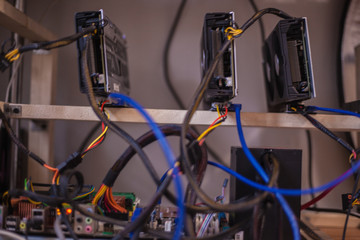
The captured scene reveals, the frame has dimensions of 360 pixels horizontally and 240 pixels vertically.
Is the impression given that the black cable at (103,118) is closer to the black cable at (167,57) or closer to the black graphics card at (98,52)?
the black graphics card at (98,52)

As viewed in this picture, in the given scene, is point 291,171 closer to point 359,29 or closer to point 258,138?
point 258,138

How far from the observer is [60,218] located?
542mm

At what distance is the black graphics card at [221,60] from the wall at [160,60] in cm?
41

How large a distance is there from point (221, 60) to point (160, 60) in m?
0.48

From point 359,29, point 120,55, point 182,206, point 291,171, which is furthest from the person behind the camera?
point 359,29

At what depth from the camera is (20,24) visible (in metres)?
0.86

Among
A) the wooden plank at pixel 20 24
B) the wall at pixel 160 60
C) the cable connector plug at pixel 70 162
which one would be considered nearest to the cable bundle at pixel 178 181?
the cable connector plug at pixel 70 162

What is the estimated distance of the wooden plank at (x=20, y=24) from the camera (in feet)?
2.56

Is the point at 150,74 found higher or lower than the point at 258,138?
higher

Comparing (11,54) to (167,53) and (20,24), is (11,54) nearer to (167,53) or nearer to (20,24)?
(20,24)

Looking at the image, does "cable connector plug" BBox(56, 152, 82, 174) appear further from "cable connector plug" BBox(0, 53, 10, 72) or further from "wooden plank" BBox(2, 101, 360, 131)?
"cable connector plug" BBox(0, 53, 10, 72)

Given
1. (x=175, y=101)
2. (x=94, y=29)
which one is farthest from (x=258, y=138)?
(x=94, y=29)

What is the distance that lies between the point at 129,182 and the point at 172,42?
648mm

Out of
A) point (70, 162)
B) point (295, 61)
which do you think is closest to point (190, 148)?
point (70, 162)
